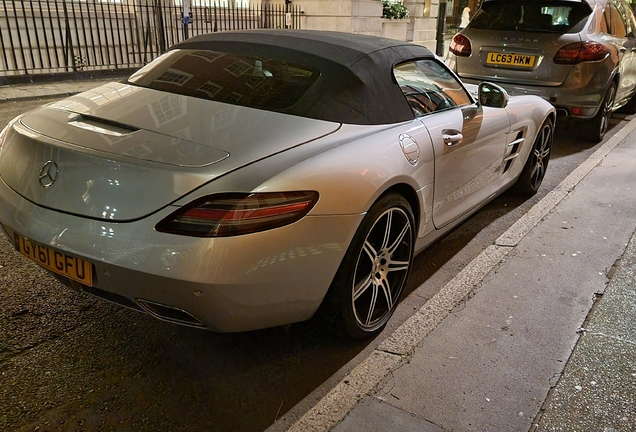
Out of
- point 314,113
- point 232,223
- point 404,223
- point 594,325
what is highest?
point 314,113

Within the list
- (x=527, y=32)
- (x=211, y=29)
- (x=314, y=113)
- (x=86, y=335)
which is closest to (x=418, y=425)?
(x=314, y=113)

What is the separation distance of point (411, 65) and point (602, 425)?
83.0 inches

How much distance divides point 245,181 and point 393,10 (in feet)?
52.0

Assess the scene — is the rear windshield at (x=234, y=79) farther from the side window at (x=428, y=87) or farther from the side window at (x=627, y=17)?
the side window at (x=627, y=17)

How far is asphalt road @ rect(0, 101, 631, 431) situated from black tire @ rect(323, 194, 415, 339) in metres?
0.14

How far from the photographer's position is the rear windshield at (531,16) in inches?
254

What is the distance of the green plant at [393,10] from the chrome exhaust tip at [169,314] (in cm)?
1570

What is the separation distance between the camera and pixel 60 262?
7.02ft

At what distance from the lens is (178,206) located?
1.96 meters

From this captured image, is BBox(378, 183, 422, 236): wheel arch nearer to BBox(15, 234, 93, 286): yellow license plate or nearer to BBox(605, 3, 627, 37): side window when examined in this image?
BBox(15, 234, 93, 286): yellow license plate

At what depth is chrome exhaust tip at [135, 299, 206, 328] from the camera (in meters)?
2.11

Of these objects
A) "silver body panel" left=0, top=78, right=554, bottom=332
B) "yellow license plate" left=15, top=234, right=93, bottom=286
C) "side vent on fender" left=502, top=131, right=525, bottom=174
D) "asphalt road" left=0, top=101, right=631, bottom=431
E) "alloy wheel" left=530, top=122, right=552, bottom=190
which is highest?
"silver body panel" left=0, top=78, right=554, bottom=332

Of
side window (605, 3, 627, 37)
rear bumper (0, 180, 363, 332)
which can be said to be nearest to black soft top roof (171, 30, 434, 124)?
rear bumper (0, 180, 363, 332)

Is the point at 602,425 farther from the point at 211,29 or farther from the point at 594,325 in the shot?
the point at 211,29
